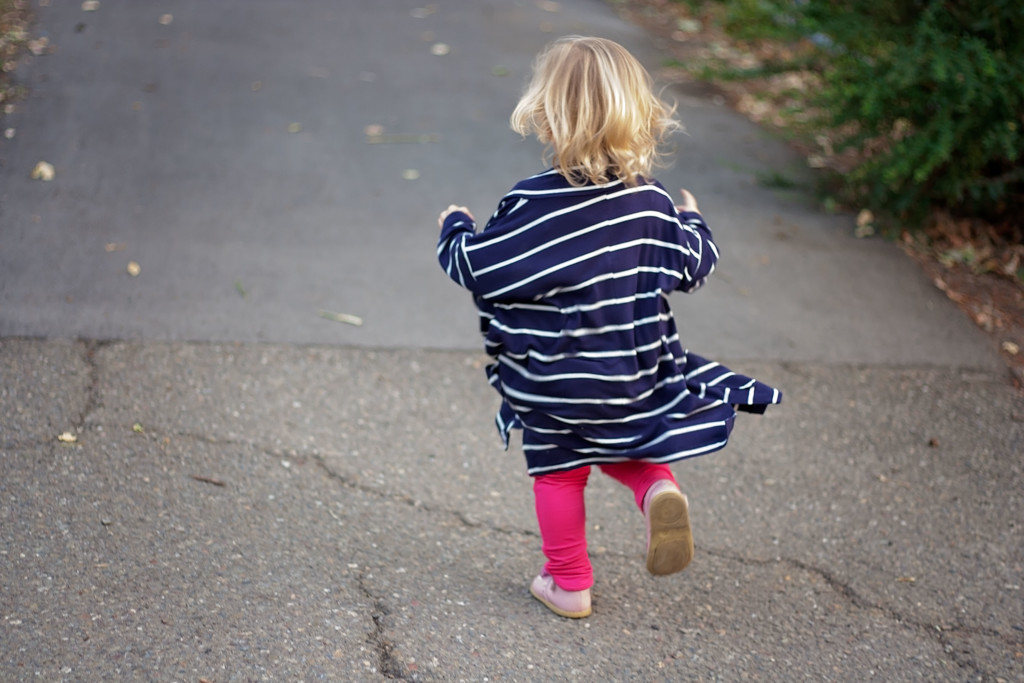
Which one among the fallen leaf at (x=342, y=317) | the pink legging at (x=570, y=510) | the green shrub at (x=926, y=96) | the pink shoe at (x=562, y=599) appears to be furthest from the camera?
the green shrub at (x=926, y=96)

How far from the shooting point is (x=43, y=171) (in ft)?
16.8

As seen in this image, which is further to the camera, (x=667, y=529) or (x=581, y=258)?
(x=667, y=529)

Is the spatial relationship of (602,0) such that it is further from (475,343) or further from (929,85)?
(475,343)

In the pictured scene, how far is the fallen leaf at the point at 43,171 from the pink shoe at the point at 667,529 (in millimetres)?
4024

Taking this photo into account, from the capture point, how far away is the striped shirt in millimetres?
2428

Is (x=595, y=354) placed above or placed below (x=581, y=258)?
below

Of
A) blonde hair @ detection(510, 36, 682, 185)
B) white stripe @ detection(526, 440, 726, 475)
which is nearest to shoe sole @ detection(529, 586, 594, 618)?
white stripe @ detection(526, 440, 726, 475)

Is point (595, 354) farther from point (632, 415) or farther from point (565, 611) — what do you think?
point (565, 611)

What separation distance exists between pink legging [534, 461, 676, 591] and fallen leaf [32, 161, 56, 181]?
3736 millimetres

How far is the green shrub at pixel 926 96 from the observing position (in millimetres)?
4816

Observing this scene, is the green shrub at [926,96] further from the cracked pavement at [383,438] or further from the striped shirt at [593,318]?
the striped shirt at [593,318]

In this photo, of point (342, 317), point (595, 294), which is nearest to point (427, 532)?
point (595, 294)

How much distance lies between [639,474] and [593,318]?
53 centimetres

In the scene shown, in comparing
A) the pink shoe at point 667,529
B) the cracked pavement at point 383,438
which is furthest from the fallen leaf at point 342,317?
the pink shoe at point 667,529
